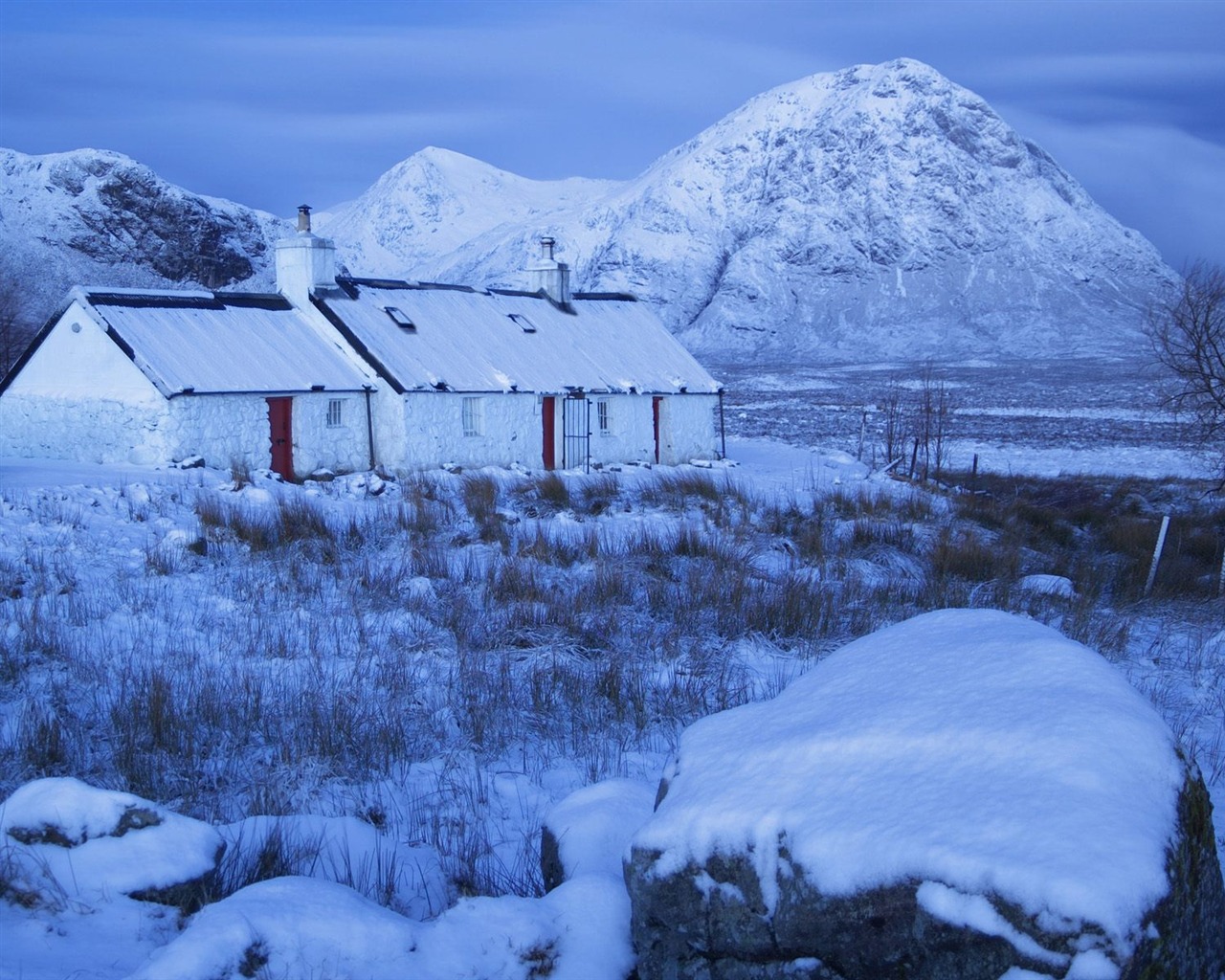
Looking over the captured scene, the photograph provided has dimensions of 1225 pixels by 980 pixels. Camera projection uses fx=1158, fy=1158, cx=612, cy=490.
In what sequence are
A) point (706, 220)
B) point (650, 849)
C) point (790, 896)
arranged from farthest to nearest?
point (706, 220) → point (650, 849) → point (790, 896)

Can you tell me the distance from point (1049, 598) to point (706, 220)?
191 m

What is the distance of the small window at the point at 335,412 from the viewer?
23266 mm

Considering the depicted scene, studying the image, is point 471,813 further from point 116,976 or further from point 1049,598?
point 1049,598

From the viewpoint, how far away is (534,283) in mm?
30828

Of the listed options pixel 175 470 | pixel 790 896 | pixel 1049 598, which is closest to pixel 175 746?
pixel 790 896

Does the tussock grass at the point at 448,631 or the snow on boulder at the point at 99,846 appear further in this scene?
the tussock grass at the point at 448,631

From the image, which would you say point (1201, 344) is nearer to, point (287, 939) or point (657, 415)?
point (657, 415)

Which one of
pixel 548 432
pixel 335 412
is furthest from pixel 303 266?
pixel 548 432

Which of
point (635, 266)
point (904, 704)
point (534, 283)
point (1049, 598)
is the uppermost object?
point (635, 266)

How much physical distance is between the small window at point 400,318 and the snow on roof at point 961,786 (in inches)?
876

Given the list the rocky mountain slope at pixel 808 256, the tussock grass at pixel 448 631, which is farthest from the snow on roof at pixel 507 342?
the rocky mountain slope at pixel 808 256

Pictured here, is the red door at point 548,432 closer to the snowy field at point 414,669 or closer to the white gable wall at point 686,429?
the white gable wall at point 686,429

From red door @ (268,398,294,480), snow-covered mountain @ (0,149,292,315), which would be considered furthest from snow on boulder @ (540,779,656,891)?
snow-covered mountain @ (0,149,292,315)

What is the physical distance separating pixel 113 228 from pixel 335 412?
7969cm
